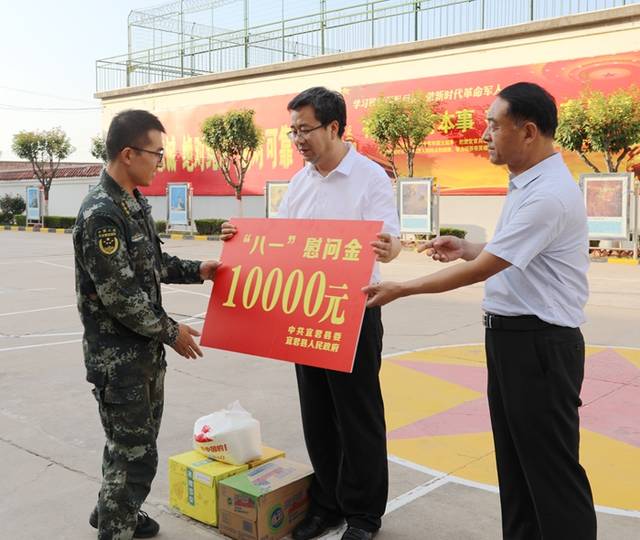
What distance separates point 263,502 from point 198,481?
1.20ft

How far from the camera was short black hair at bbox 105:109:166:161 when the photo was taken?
2.64 m

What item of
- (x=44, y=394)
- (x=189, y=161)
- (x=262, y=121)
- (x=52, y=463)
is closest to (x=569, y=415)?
(x=52, y=463)

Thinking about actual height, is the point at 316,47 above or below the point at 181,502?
above

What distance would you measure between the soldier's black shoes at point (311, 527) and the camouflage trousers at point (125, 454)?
0.65 meters

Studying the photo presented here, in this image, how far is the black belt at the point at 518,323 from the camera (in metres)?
2.26

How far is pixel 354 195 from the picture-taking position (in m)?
2.89

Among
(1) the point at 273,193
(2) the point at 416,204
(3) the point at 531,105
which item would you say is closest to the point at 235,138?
(1) the point at 273,193

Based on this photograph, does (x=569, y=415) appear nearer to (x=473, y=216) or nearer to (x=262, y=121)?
(x=473, y=216)

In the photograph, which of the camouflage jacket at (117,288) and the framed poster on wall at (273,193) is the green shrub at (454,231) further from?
the camouflage jacket at (117,288)

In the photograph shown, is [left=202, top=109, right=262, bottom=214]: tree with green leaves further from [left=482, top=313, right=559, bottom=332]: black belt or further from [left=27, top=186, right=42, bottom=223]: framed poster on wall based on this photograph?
[left=482, top=313, right=559, bottom=332]: black belt

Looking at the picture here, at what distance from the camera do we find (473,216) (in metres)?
17.4

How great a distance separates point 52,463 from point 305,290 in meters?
1.93

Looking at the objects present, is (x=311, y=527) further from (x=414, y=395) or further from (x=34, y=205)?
(x=34, y=205)

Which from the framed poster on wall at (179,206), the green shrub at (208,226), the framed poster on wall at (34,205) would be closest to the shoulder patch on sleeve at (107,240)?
the green shrub at (208,226)
